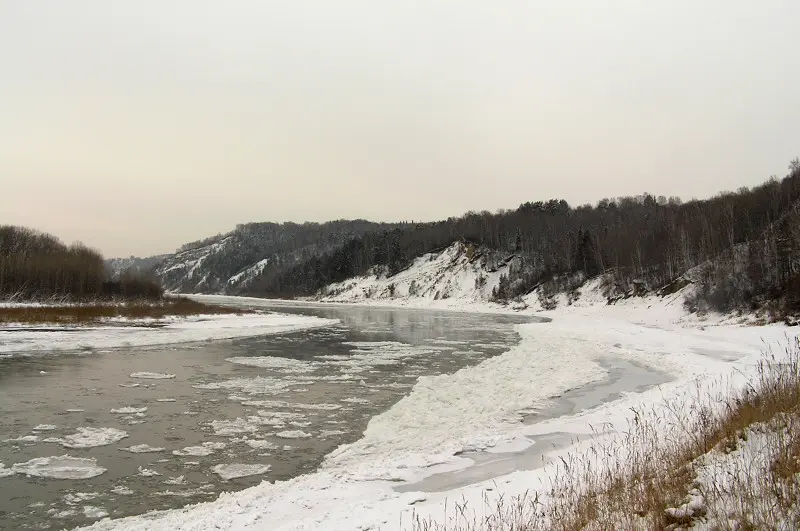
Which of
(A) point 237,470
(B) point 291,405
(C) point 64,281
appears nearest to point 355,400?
(B) point 291,405

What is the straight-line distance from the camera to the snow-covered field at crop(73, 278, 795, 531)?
6258 millimetres

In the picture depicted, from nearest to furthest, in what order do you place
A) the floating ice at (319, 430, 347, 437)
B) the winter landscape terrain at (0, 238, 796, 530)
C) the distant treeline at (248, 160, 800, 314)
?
the winter landscape terrain at (0, 238, 796, 530) → the floating ice at (319, 430, 347, 437) → the distant treeline at (248, 160, 800, 314)

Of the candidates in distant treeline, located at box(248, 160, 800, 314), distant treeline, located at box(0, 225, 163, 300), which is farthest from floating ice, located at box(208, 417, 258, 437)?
distant treeline, located at box(0, 225, 163, 300)

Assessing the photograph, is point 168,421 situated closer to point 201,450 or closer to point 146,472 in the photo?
point 201,450

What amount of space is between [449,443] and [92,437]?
7.37 m

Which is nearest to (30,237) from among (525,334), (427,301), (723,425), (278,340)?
(427,301)

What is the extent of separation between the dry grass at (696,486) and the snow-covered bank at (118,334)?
84.6ft

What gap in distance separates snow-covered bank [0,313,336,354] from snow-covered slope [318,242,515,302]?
207 ft

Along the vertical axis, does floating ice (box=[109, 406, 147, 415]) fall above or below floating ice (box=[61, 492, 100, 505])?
above

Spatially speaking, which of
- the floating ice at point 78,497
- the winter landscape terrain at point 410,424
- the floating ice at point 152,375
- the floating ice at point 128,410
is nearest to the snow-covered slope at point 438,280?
the winter landscape terrain at point 410,424

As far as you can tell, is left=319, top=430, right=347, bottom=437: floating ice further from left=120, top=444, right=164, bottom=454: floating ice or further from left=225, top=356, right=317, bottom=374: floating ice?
left=225, top=356, right=317, bottom=374: floating ice

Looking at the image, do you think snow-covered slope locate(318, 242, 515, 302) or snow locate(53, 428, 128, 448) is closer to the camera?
snow locate(53, 428, 128, 448)

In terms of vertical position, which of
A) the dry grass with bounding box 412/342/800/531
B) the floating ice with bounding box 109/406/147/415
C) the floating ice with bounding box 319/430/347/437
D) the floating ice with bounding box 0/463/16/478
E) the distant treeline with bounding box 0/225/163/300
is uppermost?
the distant treeline with bounding box 0/225/163/300

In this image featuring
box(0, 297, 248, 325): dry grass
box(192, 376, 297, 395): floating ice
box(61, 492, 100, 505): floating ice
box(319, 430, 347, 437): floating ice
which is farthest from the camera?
box(0, 297, 248, 325): dry grass
